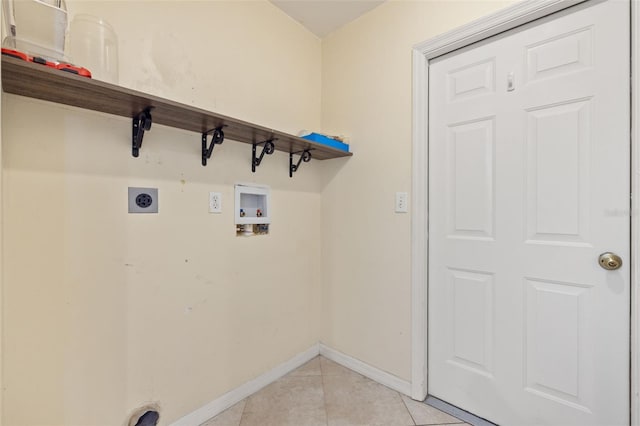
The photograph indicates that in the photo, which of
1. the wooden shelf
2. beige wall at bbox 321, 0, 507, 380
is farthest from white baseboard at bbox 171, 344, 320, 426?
the wooden shelf

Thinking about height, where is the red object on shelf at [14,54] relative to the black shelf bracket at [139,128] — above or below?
above

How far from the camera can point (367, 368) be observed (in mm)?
1863

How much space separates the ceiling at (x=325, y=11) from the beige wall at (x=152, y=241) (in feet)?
0.37

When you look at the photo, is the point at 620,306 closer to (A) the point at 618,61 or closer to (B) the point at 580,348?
(B) the point at 580,348

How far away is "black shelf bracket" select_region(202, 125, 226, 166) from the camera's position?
1.39 metres

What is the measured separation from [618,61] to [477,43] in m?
0.58

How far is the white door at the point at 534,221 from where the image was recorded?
116 cm

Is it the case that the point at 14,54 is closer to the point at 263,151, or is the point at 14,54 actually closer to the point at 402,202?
the point at 263,151

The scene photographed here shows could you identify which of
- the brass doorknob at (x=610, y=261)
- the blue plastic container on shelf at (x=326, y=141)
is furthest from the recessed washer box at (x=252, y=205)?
the brass doorknob at (x=610, y=261)

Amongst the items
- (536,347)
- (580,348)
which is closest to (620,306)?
Result: (580,348)

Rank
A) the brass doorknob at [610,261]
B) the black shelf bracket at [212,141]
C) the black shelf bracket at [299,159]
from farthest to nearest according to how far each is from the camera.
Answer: the black shelf bracket at [299,159] < the black shelf bracket at [212,141] < the brass doorknob at [610,261]

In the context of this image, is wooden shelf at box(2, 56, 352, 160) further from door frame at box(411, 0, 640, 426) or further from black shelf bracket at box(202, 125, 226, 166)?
door frame at box(411, 0, 640, 426)

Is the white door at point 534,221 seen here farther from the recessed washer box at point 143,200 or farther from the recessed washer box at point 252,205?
the recessed washer box at point 143,200

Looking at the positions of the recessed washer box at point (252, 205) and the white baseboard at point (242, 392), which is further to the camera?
the recessed washer box at point (252, 205)
